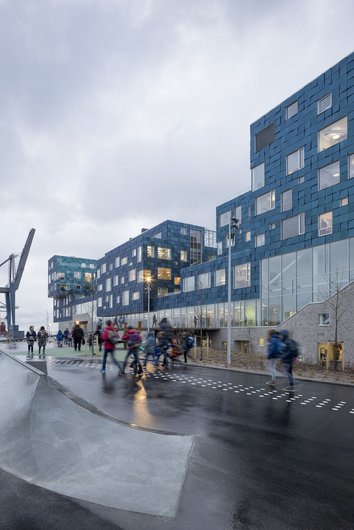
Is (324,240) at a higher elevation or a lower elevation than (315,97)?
lower

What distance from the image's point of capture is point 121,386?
12.5m

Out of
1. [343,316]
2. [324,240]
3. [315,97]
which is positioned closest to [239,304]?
[324,240]

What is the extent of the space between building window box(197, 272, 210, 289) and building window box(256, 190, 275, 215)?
15823 mm

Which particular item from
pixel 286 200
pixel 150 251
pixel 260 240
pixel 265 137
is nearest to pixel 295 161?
pixel 286 200

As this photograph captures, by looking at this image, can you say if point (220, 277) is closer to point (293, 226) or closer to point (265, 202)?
point (265, 202)

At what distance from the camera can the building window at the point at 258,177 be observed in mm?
36688

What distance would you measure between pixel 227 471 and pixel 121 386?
7.88 m

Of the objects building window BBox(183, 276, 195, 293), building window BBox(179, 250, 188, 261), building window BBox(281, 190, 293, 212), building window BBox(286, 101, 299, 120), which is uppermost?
building window BBox(286, 101, 299, 120)

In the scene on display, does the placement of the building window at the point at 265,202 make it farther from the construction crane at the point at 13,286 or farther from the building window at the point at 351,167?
the construction crane at the point at 13,286

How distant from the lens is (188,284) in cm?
5469

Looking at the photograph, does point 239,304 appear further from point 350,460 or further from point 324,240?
point 350,460

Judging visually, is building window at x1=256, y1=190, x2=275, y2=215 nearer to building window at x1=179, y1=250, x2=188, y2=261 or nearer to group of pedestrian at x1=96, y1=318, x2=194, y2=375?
group of pedestrian at x1=96, y1=318, x2=194, y2=375

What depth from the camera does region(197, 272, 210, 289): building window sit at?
165ft

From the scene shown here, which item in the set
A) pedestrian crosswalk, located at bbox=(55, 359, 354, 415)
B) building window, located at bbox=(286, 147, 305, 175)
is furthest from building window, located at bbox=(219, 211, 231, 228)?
pedestrian crosswalk, located at bbox=(55, 359, 354, 415)
